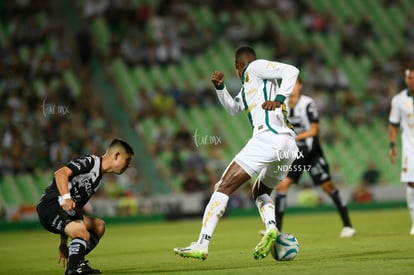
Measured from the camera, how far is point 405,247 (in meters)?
11.7

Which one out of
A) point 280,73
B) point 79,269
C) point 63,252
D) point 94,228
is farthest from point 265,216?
point 63,252

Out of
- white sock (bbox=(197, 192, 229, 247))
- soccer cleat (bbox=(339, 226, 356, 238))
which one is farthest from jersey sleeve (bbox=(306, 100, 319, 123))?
white sock (bbox=(197, 192, 229, 247))

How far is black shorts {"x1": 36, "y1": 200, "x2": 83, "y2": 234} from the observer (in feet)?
32.2

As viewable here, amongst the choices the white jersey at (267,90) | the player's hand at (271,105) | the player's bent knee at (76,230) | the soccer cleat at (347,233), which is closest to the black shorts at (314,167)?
the soccer cleat at (347,233)

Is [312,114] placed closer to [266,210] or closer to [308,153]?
[308,153]

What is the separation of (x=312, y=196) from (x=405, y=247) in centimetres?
1569

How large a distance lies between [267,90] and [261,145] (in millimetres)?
706

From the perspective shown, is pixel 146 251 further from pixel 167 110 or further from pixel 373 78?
pixel 373 78

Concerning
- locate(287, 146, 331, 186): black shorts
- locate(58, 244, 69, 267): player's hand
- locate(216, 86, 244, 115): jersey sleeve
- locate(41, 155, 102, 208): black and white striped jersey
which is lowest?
locate(58, 244, 69, 267): player's hand

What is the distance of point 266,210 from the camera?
10.5 m

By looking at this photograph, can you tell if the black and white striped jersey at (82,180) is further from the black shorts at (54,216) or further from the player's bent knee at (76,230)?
the player's bent knee at (76,230)

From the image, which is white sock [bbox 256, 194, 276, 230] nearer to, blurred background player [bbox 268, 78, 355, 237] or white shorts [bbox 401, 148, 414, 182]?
blurred background player [bbox 268, 78, 355, 237]

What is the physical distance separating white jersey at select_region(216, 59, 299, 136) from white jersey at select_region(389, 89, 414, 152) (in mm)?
5144

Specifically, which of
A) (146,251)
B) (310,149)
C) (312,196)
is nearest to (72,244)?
(146,251)
